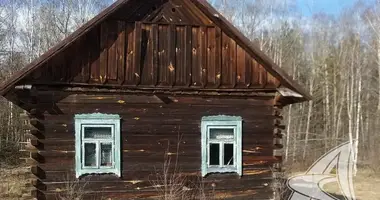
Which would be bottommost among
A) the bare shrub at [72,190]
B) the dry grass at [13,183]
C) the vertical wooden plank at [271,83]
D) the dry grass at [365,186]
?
the dry grass at [365,186]

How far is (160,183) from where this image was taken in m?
10.4

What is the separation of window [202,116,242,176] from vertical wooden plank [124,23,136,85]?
6.36 ft

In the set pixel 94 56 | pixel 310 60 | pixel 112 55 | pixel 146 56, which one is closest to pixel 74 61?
pixel 94 56

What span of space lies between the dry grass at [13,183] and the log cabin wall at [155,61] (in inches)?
224

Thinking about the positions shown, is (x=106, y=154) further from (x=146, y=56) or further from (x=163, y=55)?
(x=163, y=55)

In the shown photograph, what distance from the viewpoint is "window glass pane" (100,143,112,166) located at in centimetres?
1005

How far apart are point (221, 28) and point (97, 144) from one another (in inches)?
156

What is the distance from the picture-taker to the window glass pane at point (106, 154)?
10.1m

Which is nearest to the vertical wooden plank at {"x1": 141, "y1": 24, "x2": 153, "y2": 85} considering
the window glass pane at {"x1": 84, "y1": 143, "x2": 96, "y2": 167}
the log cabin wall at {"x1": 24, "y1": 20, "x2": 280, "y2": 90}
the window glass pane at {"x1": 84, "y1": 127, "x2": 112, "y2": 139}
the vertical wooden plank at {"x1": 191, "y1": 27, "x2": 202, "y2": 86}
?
the log cabin wall at {"x1": 24, "y1": 20, "x2": 280, "y2": 90}

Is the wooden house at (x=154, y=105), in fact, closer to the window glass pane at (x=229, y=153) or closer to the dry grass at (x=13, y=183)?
the window glass pane at (x=229, y=153)

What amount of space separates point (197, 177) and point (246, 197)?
1327mm

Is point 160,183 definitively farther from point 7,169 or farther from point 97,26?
point 7,169

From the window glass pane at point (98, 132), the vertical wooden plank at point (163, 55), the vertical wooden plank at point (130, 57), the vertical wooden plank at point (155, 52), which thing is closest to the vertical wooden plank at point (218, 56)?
the vertical wooden plank at point (163, 55)

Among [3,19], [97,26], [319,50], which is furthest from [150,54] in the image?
[319,50]
